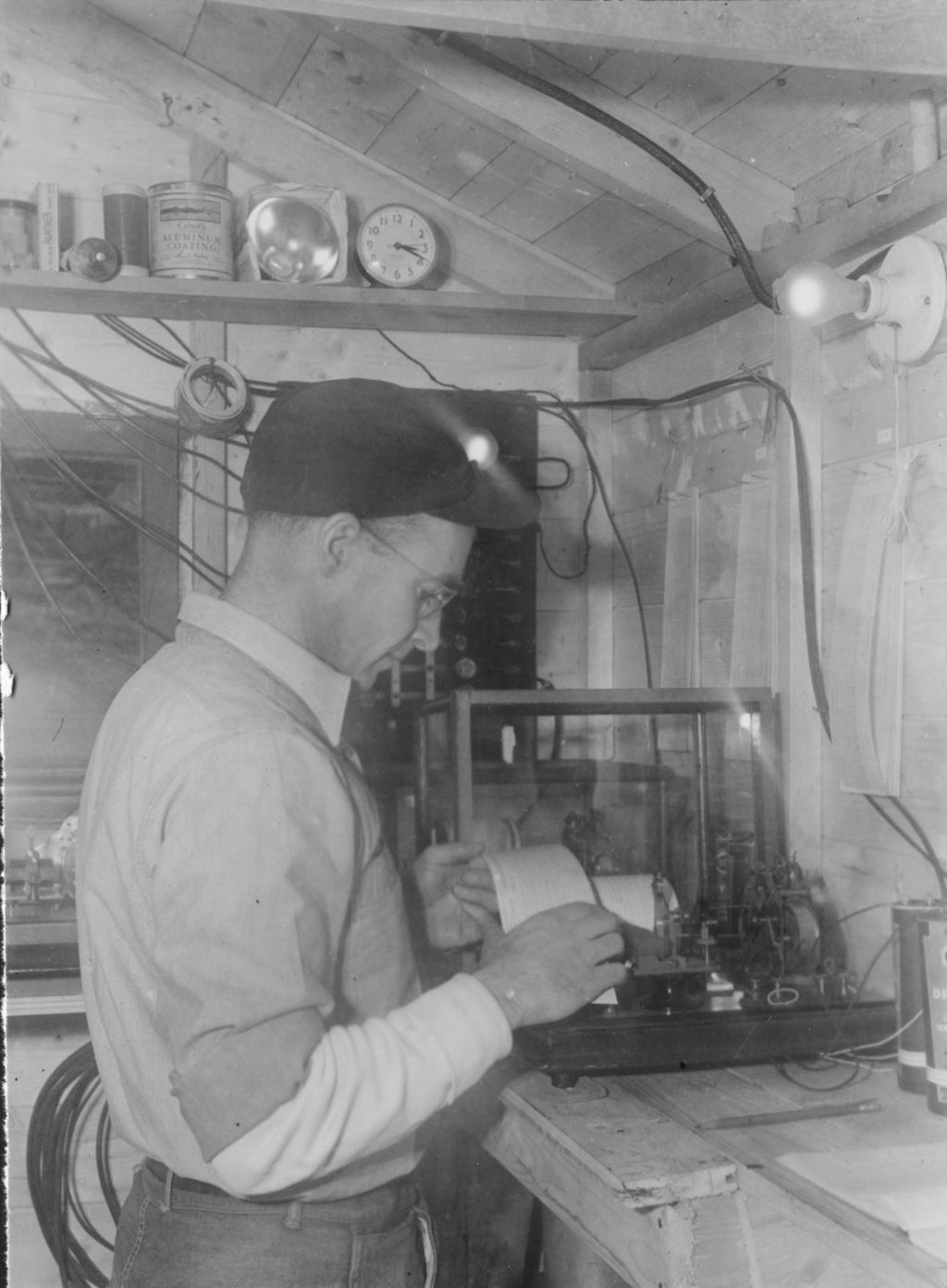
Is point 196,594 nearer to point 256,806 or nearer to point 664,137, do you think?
point 256,806

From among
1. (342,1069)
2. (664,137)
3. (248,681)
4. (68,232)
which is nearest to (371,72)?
(664,137)

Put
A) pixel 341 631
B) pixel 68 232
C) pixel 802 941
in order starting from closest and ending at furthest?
1. pixel 341 631
2. pixel 802 941
3. pixel 68 232

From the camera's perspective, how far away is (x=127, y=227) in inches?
99.7

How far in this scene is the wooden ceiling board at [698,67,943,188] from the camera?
1840 mm

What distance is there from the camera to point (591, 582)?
2980mm

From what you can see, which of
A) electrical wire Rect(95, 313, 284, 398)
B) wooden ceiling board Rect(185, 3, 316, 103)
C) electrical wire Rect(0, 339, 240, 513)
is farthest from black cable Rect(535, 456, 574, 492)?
→ wooden ceiling board Rect(185, 3, 316, 103)

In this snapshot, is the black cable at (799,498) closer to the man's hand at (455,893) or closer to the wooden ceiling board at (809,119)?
the wooden ceiling board at (809,119)

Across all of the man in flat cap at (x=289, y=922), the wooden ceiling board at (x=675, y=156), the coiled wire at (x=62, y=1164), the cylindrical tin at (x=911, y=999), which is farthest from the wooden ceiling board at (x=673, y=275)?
the coiled wire at (x=62, y=1164)

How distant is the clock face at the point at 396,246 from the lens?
8.49 feet

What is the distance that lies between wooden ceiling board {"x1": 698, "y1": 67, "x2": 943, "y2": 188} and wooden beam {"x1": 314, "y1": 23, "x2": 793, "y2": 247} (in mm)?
41

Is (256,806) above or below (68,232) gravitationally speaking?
below

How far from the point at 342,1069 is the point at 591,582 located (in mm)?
1953

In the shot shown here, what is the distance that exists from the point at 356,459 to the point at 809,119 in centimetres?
108

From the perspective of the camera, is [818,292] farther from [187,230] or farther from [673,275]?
[187,230]
